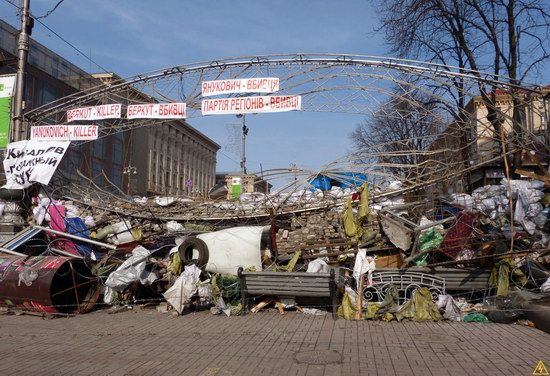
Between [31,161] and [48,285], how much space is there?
190 inches

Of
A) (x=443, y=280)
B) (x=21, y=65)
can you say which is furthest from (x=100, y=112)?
(x=443, y=280)

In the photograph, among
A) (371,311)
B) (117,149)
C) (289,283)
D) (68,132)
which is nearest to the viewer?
(371,311)

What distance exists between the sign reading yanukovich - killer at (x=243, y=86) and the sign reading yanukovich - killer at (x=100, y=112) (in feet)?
8.87

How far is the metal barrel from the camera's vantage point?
9.73 meters

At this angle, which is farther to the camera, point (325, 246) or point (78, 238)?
point (78, 238)

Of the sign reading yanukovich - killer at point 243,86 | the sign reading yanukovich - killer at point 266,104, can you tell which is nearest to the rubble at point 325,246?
the sign reading yanukovich - killer at point 266,104

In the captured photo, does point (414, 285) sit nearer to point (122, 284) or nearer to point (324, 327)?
point (324, 327)

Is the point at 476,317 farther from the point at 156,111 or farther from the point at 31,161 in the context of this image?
the point at 31,161

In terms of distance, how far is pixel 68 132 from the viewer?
537 inches

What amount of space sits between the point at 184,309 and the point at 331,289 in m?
3.07

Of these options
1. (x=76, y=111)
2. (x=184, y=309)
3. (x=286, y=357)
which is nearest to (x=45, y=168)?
(x=76, y=111)

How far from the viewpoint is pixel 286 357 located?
253 inches

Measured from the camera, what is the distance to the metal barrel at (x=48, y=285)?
973 centimetres

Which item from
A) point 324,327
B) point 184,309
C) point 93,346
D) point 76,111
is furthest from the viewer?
point 76,111
